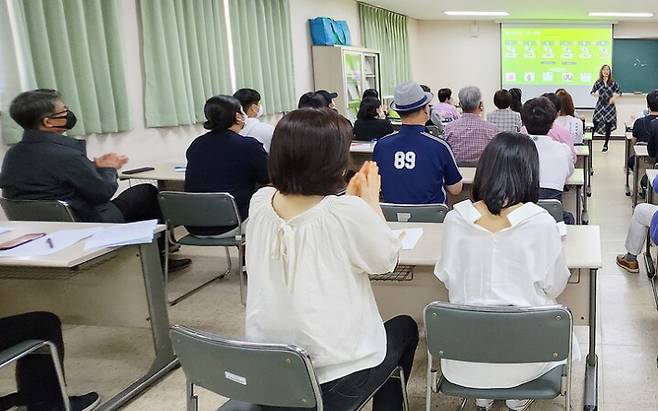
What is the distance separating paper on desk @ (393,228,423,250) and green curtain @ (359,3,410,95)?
7059mm

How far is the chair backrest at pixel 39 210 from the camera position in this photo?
271 cm

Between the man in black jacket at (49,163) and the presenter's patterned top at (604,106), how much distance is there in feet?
29.0

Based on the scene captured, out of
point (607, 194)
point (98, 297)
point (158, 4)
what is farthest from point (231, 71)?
point (607, 194)

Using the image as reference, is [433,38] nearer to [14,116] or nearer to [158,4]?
[158,4]

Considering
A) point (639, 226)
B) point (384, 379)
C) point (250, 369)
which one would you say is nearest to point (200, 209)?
point (384, 379)

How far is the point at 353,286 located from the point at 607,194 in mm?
5382

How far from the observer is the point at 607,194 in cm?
600

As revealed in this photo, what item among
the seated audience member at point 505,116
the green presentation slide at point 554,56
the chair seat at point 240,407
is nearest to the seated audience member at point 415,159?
the chair seat at point 240,407

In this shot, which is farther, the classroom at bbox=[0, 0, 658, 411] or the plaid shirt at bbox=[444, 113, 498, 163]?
the plaid shirt at bbox=[444, 113, 498, 163]

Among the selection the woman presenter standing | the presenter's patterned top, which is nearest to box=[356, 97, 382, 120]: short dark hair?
the woman presenter standing

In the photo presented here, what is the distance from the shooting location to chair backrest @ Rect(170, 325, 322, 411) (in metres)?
1.31

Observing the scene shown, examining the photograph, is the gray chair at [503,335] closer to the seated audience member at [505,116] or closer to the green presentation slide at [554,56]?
the seated audience member at [505,116]

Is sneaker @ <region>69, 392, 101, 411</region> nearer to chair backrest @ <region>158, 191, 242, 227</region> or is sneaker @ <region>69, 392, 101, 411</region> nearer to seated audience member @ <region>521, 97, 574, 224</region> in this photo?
chair backrest @ <region>158, 191, 242, 227</region>

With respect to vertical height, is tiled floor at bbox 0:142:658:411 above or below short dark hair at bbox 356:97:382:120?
below
